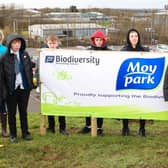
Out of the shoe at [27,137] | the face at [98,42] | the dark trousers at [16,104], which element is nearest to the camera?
the dark trousers at [16,104]

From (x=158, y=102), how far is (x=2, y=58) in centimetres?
271

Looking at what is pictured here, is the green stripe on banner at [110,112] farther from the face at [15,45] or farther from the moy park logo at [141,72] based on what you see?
the face at [15,45]

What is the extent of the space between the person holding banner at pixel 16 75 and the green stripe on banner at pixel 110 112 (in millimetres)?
686

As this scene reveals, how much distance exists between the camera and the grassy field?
21.3 ft

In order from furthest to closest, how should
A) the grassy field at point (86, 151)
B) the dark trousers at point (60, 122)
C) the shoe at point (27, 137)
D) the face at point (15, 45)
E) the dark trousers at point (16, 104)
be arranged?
the dark trousers at point (60, 122)
the shoe at point (27, 137)
the dark trousers at point (16, 104)
the face at point (15, 45)
the grassy field at point (86, 151)

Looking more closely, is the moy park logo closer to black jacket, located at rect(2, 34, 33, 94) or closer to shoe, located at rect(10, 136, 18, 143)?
black jacket, located at rect(2, 34, 33, 94)

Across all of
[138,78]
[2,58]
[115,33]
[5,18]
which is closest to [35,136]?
[2,58]

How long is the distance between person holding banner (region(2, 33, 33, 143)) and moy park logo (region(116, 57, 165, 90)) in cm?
156

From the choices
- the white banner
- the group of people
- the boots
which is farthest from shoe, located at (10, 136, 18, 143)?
the white banner

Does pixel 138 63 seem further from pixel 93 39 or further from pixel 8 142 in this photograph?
pixel 8 142

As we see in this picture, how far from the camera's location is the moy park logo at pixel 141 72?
7613 millimetres

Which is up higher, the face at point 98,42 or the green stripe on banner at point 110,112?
the face at point 98,42

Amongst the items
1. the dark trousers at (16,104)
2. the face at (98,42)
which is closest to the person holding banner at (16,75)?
the dark trousers at (16,104)

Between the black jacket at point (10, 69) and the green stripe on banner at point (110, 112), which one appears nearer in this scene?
the black jacket at point (10, 69)
